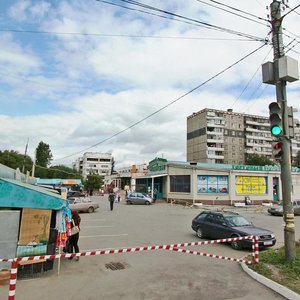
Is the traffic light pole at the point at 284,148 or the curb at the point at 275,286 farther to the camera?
the traffic light pole at the point at 284,148

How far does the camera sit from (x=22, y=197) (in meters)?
8.42

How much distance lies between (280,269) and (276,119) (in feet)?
13.2

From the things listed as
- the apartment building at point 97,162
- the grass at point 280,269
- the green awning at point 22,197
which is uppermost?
the apartment building at point 97,162

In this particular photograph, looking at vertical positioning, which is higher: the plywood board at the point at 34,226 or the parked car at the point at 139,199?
the parked car at the point at 139,199

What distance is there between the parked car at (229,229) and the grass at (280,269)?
8.15 feet

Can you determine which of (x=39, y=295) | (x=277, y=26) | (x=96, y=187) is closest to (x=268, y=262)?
(x=39, y=295)

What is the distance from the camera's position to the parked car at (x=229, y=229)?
41.0ft

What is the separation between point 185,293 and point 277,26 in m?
7.82

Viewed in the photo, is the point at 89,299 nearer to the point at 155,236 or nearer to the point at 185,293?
the point at 185,293

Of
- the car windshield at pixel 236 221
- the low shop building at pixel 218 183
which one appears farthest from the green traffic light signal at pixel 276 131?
the low shop building at pixel 218 183

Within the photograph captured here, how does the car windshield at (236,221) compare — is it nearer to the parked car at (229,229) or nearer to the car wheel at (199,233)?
the parked car at (229,229)

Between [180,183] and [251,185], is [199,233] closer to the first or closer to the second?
[180,183]

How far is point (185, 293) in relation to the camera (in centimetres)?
716

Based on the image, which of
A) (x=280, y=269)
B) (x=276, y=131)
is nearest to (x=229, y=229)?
(x=280, y=269)
